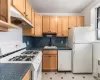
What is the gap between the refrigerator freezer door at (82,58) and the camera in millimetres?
3977

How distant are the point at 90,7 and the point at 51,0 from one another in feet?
4.50

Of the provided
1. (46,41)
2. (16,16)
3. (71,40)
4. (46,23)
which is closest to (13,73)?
(16,16)

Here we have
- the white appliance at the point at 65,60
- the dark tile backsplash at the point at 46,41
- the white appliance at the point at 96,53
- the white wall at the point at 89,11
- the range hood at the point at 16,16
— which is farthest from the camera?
the dark tile backsplash at the point at 46,41

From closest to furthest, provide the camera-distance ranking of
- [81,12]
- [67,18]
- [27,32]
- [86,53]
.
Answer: [27,32] → [86,53] → [67,18] → [81,12]

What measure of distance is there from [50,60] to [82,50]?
113 centimetres

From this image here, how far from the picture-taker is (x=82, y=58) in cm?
400

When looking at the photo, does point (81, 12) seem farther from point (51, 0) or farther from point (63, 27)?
point (51, 0)

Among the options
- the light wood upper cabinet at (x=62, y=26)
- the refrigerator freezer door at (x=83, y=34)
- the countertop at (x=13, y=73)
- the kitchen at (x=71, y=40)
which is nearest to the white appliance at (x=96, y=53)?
the kitchen at (x=71, y=40)

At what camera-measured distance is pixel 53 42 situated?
5137mm

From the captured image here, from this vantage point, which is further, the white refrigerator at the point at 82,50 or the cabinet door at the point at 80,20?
the cabinet door at the point at 80,20

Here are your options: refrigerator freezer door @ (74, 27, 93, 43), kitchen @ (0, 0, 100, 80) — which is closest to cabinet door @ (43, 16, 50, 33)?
kitchen @ (0, 0, 100, 80)

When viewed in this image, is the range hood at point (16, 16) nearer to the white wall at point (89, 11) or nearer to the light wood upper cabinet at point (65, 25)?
the white wall at point (89, 11)

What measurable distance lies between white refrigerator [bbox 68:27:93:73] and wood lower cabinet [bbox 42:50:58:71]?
2.07ft

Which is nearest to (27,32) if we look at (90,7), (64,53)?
(64,53)
